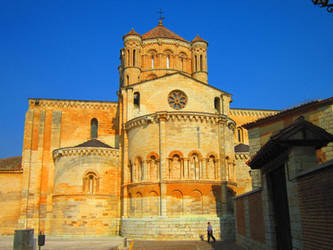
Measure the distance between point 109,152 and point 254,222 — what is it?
55.3 ft

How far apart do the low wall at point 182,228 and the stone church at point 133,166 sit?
0.22 ft

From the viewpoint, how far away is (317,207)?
7.75 m

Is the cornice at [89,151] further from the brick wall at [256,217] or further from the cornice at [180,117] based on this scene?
the brick wall at [256,217]

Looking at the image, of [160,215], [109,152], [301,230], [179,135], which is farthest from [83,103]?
[301,230]

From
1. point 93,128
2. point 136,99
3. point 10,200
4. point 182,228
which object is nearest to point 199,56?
point 136,99

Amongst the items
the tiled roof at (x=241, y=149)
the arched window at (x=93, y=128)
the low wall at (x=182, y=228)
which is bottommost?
the low wall at (x=182, y=228)

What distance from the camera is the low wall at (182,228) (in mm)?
23969

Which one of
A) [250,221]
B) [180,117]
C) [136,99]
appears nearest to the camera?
[250,221]

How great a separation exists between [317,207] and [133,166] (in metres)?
20.4

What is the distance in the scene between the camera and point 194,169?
25797mm

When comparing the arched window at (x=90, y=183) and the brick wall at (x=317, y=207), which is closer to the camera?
the brick wall at (x=317, y=207)

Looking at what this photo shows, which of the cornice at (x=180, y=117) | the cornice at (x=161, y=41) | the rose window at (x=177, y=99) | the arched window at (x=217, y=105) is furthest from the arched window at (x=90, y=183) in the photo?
the cornice at (x=161, y=41)

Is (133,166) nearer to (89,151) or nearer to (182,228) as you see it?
(89,151)

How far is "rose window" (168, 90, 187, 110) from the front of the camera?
29.2 m
